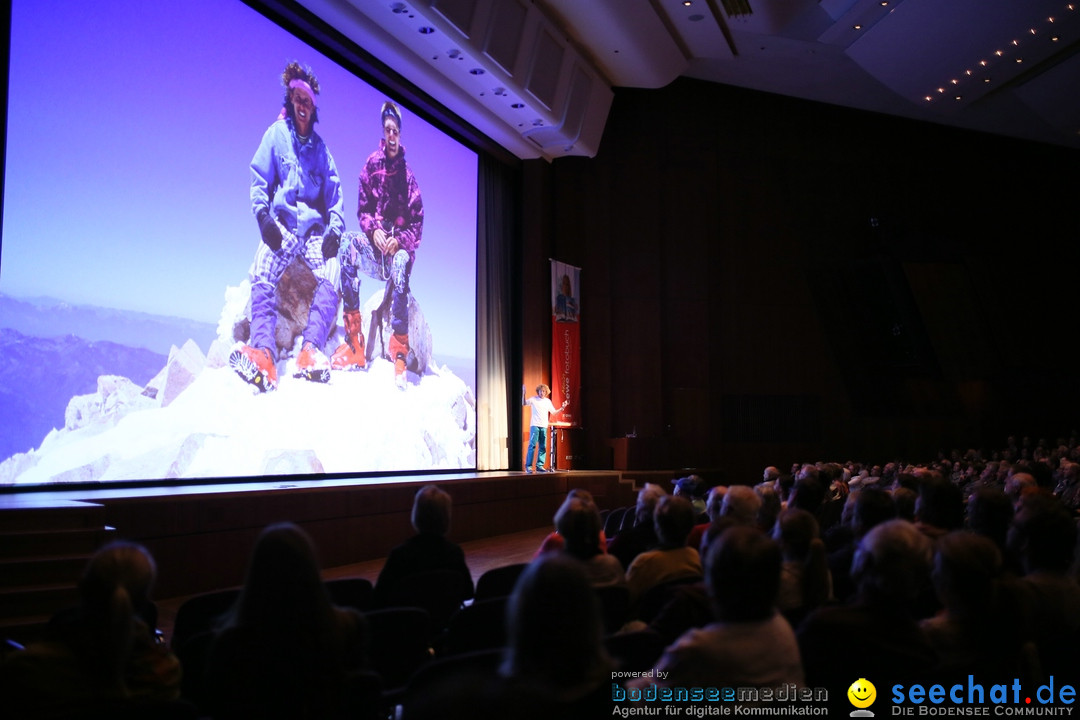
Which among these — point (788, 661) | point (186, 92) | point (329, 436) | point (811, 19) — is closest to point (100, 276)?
point (186, 92)

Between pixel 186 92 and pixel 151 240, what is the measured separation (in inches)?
52.0

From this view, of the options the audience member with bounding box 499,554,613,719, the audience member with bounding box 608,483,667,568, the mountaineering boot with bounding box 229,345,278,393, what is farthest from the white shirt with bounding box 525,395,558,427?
the audience member with bounding box 499,554,613,719

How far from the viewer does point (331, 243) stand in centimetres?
870

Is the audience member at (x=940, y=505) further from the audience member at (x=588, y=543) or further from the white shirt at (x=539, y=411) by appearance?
the white shirt at (x=539, y=411)

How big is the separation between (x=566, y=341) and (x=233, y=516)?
24.8 ft

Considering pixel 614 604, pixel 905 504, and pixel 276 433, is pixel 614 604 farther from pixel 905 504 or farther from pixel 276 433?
pixel 276 433

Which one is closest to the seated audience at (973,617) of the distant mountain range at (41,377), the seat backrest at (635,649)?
the seat backrest at (635,649)

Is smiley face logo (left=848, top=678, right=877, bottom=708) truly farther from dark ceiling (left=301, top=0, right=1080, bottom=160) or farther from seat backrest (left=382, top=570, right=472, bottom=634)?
dark ceiling (left=301, top=0, right=1080, bottom=160)

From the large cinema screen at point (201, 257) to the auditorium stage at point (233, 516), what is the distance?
1.44 feet

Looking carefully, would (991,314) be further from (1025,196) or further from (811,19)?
(811,19)

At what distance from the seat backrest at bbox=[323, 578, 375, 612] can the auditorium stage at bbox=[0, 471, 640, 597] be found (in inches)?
105

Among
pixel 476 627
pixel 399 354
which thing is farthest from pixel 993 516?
pixel 399 354

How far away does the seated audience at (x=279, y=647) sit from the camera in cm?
202

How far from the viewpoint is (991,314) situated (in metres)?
15.7
